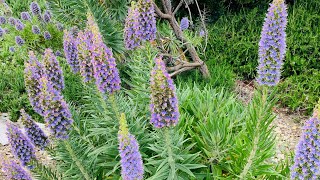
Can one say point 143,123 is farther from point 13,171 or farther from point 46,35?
point 46,35

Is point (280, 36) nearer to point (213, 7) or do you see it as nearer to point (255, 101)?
point (255, 101)

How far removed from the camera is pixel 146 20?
2.67 m

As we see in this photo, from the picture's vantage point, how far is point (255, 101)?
2.29 metres

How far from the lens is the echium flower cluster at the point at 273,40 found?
2.03 metres

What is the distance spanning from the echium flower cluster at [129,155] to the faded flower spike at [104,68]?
16.6 inches

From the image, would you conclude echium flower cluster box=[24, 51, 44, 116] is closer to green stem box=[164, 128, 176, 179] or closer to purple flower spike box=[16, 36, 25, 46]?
green stem box=[164, 128, 176, 179]

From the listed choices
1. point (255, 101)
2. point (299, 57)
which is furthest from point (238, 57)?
point (255, 101)

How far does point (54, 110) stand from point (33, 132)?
45 centimetres

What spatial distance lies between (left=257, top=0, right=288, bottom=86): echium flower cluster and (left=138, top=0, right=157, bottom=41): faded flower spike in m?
0.87

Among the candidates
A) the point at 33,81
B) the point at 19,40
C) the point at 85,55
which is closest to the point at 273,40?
the point at 85,55

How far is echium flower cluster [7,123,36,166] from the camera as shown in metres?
2.50

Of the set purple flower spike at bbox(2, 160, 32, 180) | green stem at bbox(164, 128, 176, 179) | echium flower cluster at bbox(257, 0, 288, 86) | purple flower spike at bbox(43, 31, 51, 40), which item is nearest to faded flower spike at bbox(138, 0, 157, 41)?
green stem at bbox(164, 128, 176, 179)

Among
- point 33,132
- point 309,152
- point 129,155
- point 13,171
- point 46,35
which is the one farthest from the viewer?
point 46,35

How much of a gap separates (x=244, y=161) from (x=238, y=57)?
3197 mm
